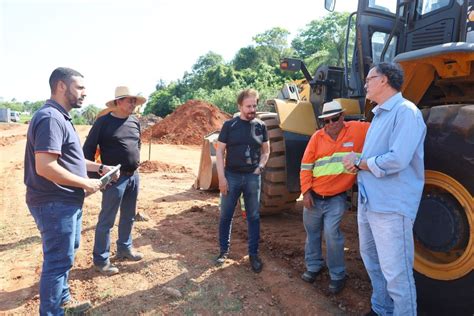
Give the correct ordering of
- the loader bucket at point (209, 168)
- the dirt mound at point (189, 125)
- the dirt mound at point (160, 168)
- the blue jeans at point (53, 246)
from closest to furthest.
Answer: the blue jeans at point (53, 246), the loader bucket at point (209, 168), the dirt mound at point (160, 168), the dirt mound at point (189, 125)

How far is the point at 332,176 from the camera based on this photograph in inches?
146

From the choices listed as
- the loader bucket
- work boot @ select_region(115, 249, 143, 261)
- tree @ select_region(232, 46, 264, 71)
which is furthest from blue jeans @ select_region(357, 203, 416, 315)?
tree @ select_region(232, 46, 264, 71)

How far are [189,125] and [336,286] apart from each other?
1905 cm

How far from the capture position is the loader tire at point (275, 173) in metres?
5.48

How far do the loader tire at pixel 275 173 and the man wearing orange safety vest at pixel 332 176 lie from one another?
5.16 feet

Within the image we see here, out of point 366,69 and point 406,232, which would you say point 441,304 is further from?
point 366,69

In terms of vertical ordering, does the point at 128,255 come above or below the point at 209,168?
below

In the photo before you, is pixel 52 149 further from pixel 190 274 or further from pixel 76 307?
pixel 190 274

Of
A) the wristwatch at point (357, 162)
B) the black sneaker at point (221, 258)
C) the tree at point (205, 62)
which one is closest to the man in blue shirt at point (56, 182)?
the black sneaker at point (221, 258)

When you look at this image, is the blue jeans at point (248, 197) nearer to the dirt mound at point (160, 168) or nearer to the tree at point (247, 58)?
the dirt mound at point (160, 168)

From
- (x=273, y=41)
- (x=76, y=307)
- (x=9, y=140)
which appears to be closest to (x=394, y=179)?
(x=76, y=307)

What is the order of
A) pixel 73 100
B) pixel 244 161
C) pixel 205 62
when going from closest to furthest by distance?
pixel 73 100, pixel 244 161, pixel 205 62

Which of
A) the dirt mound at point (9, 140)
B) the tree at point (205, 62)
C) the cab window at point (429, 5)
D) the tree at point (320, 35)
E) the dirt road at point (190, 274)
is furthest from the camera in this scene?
the tree at point (205, 62)

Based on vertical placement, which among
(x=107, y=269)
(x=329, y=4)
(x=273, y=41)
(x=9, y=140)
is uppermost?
(x=273, y=41)
